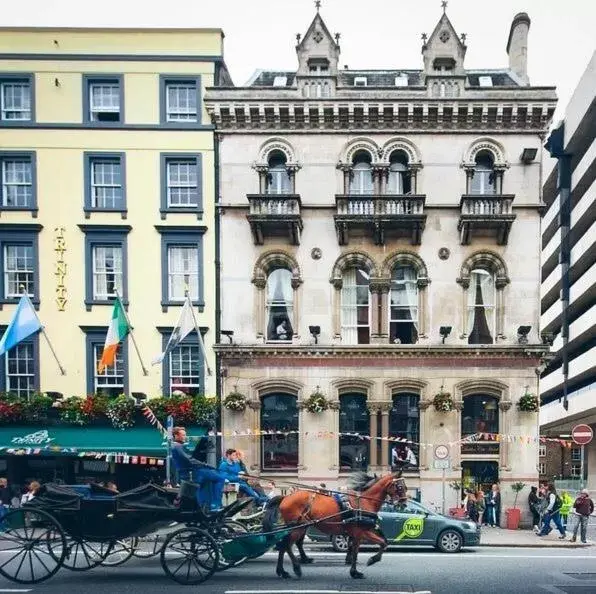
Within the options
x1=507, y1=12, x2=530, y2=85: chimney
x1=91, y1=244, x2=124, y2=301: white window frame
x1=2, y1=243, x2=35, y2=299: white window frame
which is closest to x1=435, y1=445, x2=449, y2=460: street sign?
x1=91, y1=244, x2=124, y2=301: white window frame

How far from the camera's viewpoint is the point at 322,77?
18.8 meters

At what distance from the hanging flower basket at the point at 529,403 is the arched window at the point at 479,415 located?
87 cm

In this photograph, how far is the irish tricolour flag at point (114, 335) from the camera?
16.1 metres

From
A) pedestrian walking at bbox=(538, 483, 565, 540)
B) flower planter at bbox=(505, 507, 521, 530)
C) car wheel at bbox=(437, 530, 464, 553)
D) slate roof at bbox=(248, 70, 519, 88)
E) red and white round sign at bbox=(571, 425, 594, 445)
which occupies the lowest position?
flower planter at bbox=(505, 507, 521, 530)

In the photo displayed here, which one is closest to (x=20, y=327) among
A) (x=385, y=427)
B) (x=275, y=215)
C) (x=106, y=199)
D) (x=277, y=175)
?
(x=106, y=199)

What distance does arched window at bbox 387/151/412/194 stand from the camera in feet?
62.9

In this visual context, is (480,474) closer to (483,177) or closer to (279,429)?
(279,429)

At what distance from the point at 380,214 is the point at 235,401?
8348 mm

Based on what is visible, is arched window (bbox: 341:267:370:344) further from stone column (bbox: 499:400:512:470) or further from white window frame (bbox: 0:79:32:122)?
white window frame (bbox: 0:79:32:122)

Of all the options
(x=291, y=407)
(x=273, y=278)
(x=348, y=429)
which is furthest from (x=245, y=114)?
(x=348, y=429)

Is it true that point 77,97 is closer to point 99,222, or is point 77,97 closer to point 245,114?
point 99,222

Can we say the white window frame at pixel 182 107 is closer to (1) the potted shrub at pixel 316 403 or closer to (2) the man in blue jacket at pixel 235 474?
(1) the potted shrub at pixel 316 403

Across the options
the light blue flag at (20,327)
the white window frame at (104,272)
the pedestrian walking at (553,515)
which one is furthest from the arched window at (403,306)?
the light blue flag at (20,327)

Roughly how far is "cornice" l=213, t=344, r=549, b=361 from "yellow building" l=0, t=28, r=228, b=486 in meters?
1.35
